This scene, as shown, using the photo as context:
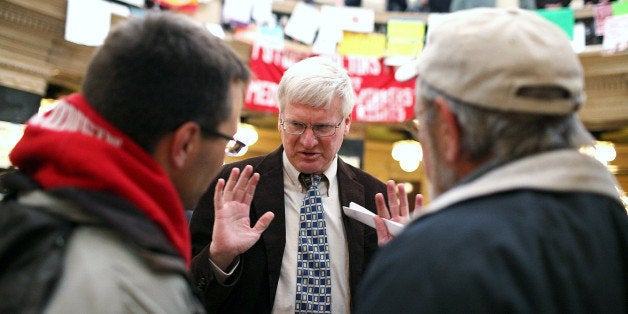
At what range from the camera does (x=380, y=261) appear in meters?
1.02

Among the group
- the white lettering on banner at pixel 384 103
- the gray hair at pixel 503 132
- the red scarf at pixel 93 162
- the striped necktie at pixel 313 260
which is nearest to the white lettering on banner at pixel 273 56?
the white lettering on banner at pixel 384 103

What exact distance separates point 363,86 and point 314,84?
634cm

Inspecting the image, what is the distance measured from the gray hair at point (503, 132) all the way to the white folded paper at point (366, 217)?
34.2 inches

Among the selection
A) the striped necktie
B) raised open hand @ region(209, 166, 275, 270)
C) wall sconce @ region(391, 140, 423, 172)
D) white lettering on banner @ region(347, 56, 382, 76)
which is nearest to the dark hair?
raised open hand @ region(209, 166, 275, 270)

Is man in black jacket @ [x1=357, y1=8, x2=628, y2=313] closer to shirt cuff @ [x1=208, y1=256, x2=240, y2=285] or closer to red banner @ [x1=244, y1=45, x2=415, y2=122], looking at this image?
shirt cuff @ [x1=208, y1=256, x2=240, y2=285]

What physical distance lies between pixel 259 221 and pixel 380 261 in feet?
3.69

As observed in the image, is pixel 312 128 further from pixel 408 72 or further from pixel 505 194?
pixel 505 194

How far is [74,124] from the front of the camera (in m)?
1.13

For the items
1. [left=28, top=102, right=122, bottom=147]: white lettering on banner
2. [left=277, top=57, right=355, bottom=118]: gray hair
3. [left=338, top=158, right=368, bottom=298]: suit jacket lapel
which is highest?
[left=277, top=57, right=355, bottom=118]: gray hair

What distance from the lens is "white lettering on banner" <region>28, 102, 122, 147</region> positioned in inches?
44.3

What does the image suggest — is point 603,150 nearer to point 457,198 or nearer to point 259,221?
point 259,221

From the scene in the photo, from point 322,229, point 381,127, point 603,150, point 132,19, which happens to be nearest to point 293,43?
point 381,127

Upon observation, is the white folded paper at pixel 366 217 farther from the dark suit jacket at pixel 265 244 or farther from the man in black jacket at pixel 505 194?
the man in black jacket at pixel 505 194

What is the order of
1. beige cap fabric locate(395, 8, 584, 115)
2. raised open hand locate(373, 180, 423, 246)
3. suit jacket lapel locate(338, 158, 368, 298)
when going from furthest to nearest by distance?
1. suit jacket lapel locate(338, 158, 368, 298)
2. raised open hand locate(373, 180, 423, 246)
3. beige cap fabric locate(395, 8, 584, 115)
